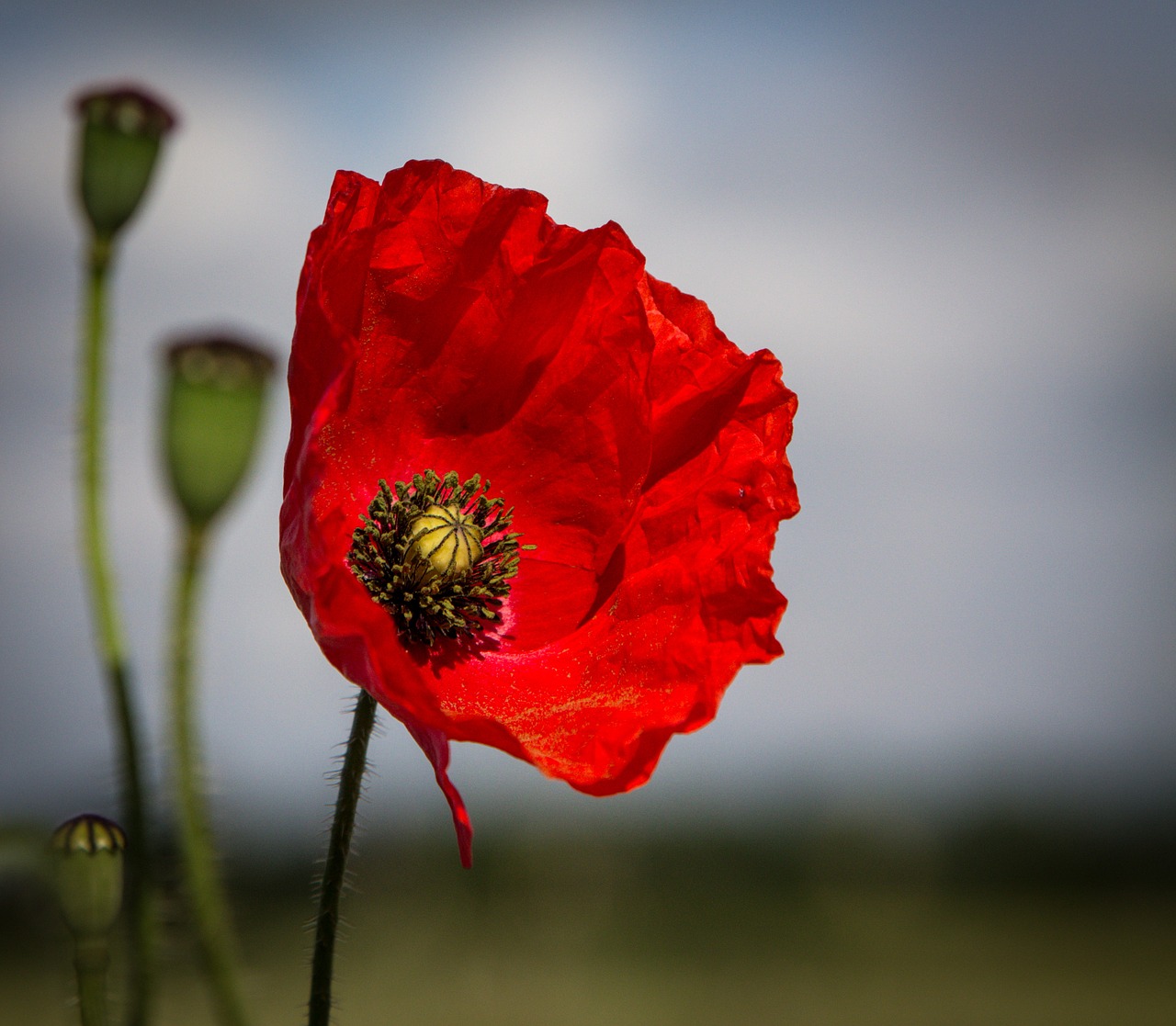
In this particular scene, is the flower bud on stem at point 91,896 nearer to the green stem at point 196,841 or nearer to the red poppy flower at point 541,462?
the green stem at point 196,841

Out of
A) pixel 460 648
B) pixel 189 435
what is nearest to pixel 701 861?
pixel 460 648

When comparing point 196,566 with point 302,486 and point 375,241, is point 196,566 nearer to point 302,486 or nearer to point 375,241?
point 302,486

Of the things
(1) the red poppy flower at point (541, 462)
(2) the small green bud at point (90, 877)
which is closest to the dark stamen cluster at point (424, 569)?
(1) the red poppy flower at point (541, 462)

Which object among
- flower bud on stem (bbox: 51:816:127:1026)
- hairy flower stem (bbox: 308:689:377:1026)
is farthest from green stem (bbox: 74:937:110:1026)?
hairy flower stem (bbox: 308:689:377:1026)

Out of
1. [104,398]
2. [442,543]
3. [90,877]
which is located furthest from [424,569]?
[90,877]

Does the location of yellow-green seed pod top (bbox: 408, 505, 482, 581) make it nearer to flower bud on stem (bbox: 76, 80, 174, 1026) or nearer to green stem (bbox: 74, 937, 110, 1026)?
flower bud on stem (bbox: 76, 80, 174, 1026)
